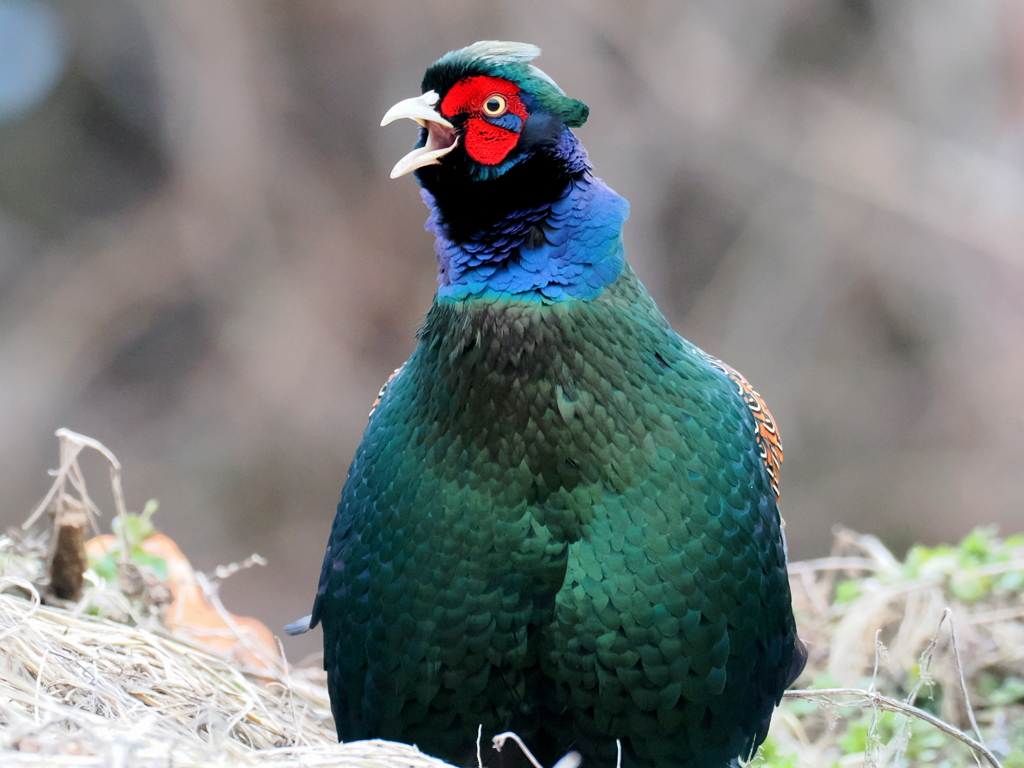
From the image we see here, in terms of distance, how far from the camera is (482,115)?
200cm

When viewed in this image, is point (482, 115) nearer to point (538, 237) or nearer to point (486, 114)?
point (486, 114)

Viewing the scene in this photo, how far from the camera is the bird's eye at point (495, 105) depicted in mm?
1994

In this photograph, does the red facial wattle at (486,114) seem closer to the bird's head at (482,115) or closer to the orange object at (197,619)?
the bird's head at (482,115)

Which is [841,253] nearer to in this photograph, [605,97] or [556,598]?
[605,97]

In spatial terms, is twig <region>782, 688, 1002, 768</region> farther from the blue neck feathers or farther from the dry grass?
the blue neck feathers

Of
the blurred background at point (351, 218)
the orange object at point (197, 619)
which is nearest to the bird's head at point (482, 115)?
the orange object at point (197, 619)

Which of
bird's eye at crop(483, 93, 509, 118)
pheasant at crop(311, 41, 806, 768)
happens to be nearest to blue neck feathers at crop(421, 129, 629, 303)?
pheasant at crop(311, 41, 806, 768)

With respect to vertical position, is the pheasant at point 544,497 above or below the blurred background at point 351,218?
below

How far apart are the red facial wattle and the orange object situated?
1.66 metres

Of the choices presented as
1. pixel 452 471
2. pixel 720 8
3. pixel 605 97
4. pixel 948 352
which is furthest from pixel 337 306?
pixel 452 471

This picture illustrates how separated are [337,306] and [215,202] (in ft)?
3.17

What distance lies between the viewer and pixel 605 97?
5922mm

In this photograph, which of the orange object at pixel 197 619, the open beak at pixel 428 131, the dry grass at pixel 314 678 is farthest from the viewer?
the orange object at pixel 197 619

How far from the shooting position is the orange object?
3.05 metres
